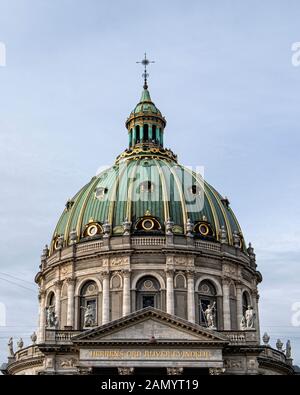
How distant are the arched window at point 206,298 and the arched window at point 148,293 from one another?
14.5 ft

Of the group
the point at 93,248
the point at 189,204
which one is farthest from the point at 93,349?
the point at 189,204

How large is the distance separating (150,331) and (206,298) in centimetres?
1421

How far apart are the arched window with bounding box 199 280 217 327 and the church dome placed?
200 inches

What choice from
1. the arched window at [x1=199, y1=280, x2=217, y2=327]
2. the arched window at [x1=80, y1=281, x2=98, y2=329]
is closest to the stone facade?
the arched window at [x1=80, y1=281, x2=98, y2=329]

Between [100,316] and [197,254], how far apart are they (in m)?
11.6

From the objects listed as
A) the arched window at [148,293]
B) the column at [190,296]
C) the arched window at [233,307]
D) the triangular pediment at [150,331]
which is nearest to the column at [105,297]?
the arched window at [148,293]

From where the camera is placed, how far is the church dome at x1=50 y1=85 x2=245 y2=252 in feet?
264

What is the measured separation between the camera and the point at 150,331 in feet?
214

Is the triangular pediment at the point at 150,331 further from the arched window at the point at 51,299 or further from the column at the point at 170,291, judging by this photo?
the arched window at the point at 51,299

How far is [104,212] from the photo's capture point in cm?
8206

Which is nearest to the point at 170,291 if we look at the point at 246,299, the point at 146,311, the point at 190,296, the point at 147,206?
the point at 190,296

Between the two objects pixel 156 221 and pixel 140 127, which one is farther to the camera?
pixel 140 127
